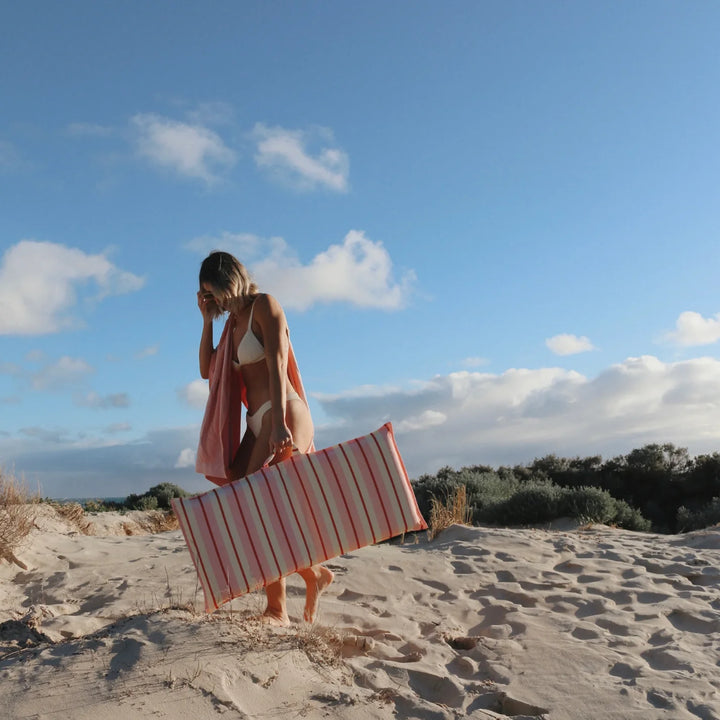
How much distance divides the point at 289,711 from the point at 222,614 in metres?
1.09

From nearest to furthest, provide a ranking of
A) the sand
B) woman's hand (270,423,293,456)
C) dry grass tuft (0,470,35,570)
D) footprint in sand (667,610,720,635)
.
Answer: the sand → woman's hand (270,423,293,456) → footprint in sand (667,610,720,635) → dry grass tuft (0,470,35,570)

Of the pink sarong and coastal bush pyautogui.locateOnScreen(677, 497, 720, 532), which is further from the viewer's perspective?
coastal bush pyautogui.locateOnScreen(677, 497, 720, 532)

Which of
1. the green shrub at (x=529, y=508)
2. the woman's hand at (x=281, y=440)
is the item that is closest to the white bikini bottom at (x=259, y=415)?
the woman's hand at (x=281, y=440)

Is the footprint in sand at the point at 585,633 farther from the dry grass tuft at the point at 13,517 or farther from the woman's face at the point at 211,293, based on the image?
the dry grass tuft at the point at 13,517

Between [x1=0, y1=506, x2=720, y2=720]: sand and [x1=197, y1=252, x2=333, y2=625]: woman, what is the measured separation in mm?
329

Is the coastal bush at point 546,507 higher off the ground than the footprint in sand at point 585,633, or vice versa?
the coastal bush at point 546,507

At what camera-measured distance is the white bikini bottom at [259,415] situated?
419cm

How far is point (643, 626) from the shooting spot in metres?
4.86

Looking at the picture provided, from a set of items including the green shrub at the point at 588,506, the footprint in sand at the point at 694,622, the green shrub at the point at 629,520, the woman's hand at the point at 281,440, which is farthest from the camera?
the green shrub at the point at 629,520

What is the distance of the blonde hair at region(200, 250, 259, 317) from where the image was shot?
4.23m

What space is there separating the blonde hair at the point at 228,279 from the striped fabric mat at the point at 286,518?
107 cm

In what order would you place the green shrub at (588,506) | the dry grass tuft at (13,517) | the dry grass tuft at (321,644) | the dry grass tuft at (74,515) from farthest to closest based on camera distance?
the green shrub at (588,506)
the dry grass tuft at (74,515)
the dry grass tuft at (13,517)
the dry grass tuft at (321,644)

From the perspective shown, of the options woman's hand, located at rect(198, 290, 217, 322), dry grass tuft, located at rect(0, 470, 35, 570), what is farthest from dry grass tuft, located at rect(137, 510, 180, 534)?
woman's hand, located at rect(198, 290, 217, 322)

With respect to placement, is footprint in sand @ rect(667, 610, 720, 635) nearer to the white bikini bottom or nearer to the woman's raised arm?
the white bikini bottom
